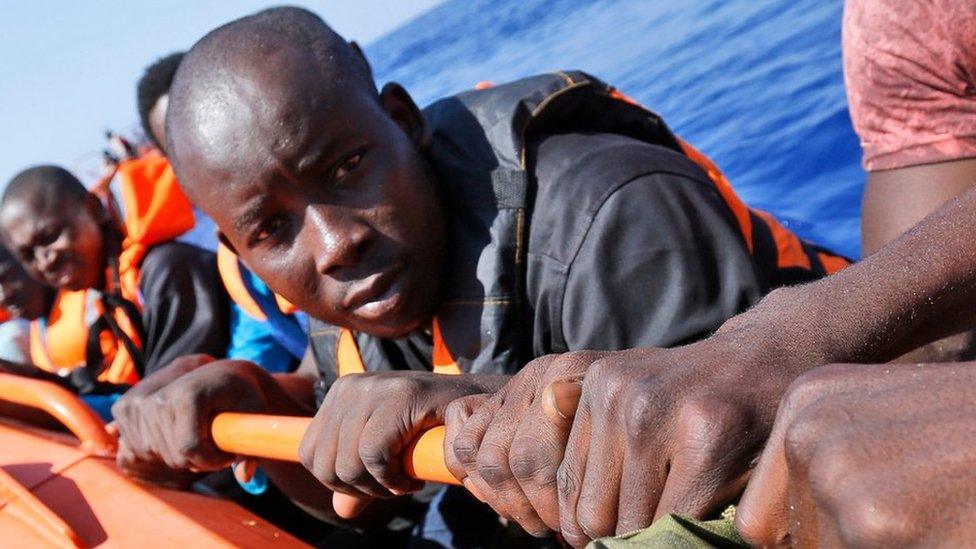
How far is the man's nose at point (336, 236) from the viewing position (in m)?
1.35

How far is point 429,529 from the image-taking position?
2006mm

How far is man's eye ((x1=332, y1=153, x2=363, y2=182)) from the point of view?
1387mm

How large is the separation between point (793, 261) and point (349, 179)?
792 mm

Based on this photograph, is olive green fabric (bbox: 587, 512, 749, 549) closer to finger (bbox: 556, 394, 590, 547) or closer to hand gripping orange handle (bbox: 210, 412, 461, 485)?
finger (bbox: 556, 394, 590, 547)

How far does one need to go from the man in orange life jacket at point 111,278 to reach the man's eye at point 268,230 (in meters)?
1.47

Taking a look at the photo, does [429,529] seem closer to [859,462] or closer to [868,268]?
[868,268]

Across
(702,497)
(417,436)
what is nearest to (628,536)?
(702,497)

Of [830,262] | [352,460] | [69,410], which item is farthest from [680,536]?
[69,410]

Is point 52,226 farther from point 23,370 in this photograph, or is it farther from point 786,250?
point 786,250

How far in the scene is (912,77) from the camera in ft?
4.70

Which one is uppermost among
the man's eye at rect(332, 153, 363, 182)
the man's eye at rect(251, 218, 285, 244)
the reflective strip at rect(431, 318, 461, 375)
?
the man's eye at rect(332, 153, 363, 182)

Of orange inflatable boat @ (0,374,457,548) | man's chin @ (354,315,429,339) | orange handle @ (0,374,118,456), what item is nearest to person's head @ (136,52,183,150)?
orange handle @ (0,374,118,456)

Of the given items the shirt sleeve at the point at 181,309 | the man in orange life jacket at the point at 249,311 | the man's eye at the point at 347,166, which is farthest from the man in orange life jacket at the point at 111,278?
the man's eye at the point at 347,166

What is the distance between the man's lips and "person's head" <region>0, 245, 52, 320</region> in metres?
2.87
